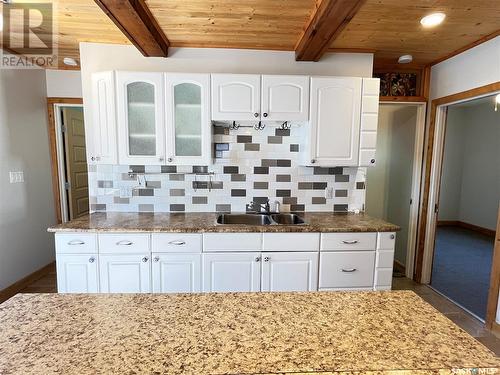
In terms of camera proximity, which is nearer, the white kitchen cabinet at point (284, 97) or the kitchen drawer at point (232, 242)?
the kitchen drawer at point (232, 242)

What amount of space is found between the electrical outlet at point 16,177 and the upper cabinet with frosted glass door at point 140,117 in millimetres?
1395

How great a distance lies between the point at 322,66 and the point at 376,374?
2639 millimetres

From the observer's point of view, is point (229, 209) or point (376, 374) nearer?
point (376, 374)

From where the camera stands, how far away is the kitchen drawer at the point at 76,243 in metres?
2.12

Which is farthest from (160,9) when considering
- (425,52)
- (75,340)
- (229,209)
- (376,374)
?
(425,52)

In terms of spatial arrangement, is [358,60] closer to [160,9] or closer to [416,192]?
[416,192]

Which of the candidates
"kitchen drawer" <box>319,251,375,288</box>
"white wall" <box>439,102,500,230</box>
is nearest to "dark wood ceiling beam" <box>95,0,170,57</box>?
"kitchen drawer" <box>319,251,375,288</box>

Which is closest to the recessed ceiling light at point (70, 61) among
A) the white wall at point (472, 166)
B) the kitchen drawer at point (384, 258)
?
the kitchen drawer at point (384, 258)

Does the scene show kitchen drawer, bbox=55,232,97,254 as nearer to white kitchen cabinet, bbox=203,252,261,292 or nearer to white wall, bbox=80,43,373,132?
white kitchen cabinet, bbox=203,252,261,292

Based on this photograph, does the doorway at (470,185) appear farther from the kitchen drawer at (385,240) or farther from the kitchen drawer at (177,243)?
the kitchen drawer at (177,243)

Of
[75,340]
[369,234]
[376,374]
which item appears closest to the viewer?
[376,374]

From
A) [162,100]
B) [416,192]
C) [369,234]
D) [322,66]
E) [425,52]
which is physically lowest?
[369,234]

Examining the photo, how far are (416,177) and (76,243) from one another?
3.56 metres

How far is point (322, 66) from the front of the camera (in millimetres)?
2664
